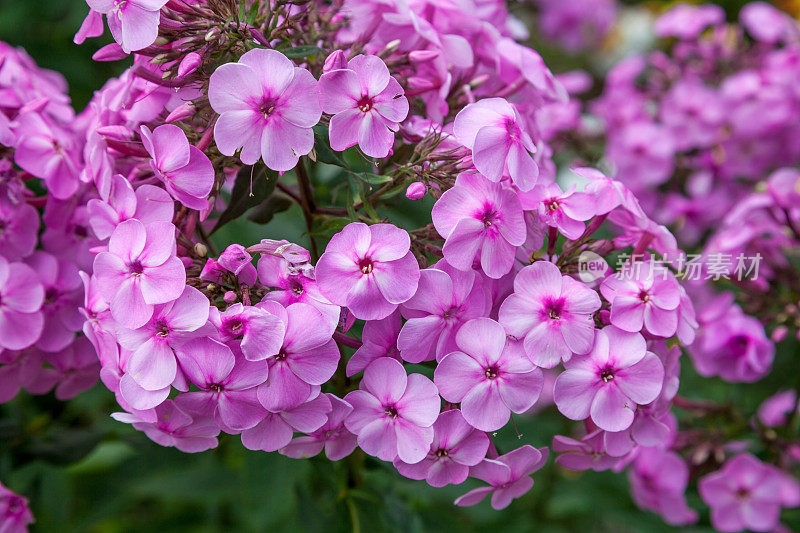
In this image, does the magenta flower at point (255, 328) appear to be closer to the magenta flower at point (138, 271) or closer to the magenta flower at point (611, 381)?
the magenta flower at point (138, 271)

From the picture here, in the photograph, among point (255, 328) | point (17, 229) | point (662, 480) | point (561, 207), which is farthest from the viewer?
point (662, 480)

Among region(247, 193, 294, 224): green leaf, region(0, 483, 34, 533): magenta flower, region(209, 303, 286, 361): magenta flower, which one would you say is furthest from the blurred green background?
region(209, 303, 286, 361): magenta flower

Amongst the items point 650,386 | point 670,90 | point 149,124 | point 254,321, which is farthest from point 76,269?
point 670,90

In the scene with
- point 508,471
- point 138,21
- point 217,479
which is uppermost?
point 138,21

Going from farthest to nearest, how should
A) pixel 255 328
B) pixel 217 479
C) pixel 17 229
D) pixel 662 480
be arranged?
pixel 217 479, pixel 662 480, pixel 17 229, pixel 255 328

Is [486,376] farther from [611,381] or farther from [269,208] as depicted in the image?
[269,208]

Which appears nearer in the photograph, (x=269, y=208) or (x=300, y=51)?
(x=300, y=51)

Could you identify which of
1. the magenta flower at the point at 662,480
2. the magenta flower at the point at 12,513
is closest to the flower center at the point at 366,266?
the magenta flower at the point at 12,513

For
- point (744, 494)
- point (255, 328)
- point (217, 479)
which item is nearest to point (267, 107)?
point (255, 328)

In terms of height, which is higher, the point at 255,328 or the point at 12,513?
the point at 255,328
